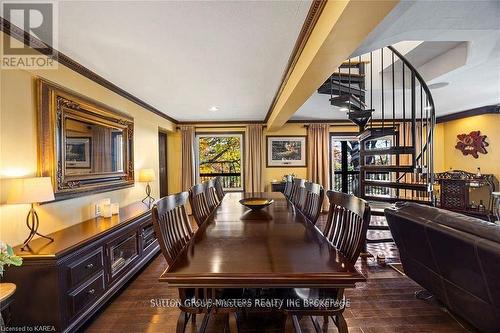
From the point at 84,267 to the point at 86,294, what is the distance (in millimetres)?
223

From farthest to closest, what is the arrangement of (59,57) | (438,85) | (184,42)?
(438,85)
(59,57)
(184,42)

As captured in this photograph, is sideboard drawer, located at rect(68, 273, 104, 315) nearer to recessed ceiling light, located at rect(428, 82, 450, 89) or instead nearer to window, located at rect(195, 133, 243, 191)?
window, located at rect(195, 133, 243, 191)

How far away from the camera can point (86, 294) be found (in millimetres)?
2004

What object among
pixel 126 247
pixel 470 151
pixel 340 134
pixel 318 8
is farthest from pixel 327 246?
pixel 470 151

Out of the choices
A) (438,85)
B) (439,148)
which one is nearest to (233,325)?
(438,85)

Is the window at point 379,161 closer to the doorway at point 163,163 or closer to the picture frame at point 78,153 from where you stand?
the doorway at point 163,163

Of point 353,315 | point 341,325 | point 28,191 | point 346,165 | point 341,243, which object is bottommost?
point 353,315

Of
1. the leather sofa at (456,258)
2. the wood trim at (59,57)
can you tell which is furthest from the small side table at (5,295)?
the leather sofa at (456,258)

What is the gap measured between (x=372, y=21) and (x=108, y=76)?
A: 2.86 metres

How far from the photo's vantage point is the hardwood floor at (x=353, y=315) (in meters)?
2.00

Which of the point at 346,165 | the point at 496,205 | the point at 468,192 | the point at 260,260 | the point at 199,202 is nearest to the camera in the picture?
the point at 260,260

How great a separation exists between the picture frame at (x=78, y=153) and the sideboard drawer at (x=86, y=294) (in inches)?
46.1

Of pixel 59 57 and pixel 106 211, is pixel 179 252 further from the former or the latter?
pixel 59 57

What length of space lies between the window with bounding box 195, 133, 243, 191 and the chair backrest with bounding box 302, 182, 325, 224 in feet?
12.7
